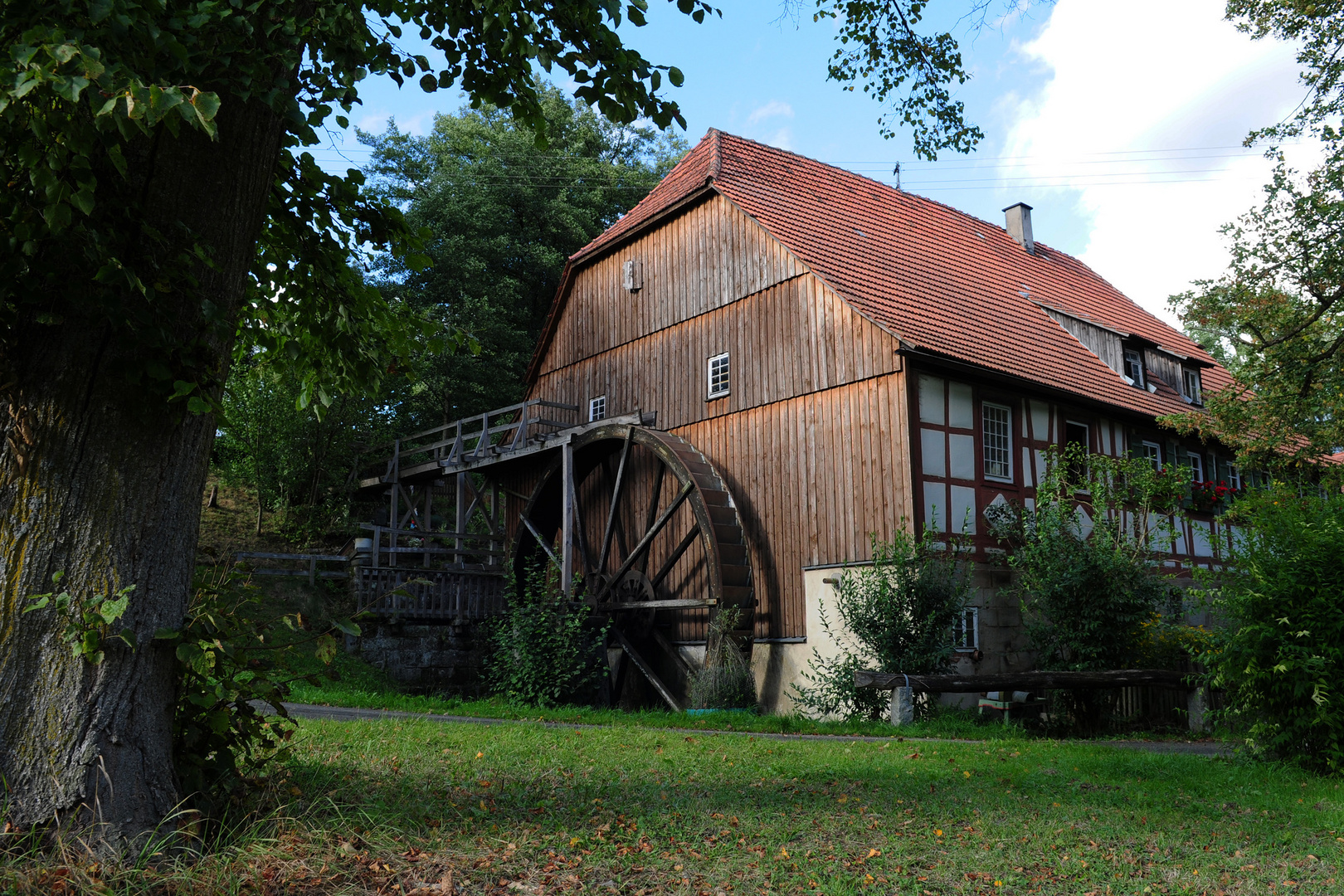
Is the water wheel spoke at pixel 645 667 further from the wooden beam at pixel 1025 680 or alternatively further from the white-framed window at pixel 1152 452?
the white-framed window at pixel 1152 452

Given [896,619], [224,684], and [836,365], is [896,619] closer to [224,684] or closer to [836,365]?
[836,365]

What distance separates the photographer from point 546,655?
14.6m

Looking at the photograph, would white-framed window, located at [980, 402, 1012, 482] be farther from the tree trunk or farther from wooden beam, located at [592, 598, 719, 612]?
the tree trunk

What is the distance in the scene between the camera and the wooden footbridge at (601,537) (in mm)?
15383

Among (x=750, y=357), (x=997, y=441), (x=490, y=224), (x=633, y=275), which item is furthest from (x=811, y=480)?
(x=490, y=224)

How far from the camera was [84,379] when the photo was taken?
4.10 metres

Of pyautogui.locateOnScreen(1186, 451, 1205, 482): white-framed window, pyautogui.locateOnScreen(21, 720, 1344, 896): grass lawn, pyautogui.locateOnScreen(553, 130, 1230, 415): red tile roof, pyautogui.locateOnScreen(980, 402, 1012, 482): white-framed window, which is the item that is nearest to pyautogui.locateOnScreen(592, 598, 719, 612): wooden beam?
pyautogui.locateOnScreen(980, 402, 1012, 482): white-framed window

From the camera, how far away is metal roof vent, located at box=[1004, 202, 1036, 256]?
22.3 metres

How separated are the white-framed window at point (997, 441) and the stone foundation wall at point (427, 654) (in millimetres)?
9123

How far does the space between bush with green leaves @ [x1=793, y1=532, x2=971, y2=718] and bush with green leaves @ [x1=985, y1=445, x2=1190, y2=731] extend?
3.30 ft

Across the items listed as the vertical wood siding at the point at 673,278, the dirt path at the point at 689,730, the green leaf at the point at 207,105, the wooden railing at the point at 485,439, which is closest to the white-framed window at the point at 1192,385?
the vertical wood siding at the point at 673,278

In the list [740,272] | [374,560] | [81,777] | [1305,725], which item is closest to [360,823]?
[81,777]

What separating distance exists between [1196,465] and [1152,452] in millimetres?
1840

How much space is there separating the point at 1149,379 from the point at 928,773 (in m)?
14.2
